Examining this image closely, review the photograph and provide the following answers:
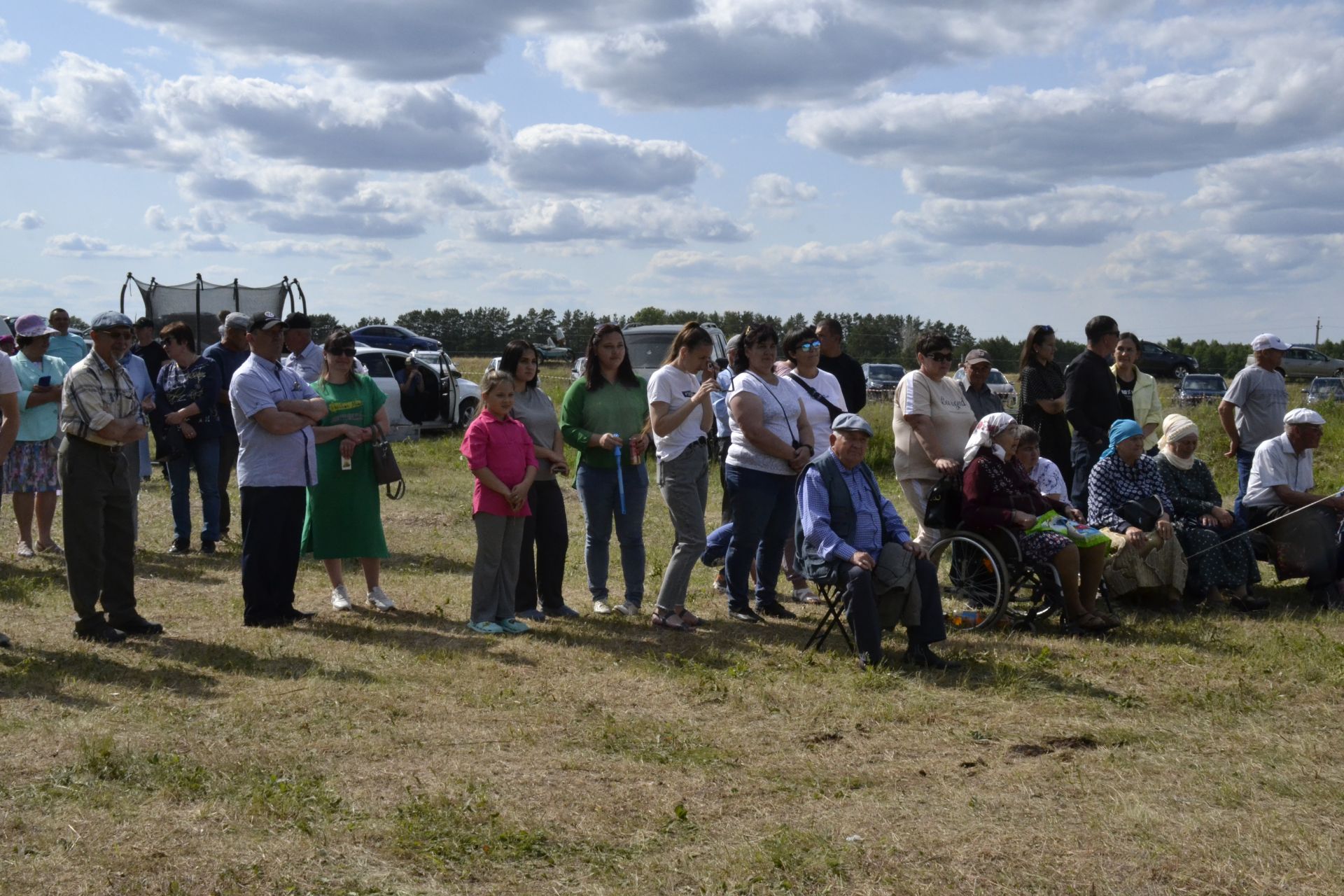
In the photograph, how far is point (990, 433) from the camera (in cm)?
757

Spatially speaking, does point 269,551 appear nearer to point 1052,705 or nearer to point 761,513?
point 761,513

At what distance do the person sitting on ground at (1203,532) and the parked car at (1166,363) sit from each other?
131 feet

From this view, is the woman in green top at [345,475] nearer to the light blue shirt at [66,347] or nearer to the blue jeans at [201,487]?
the blue jeans at [201,487]

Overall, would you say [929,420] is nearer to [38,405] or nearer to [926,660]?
[926,660]

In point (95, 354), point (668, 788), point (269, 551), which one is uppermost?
point (95, 354)

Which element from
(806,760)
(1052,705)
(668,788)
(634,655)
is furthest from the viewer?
(634,655)

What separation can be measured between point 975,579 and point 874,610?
139cm

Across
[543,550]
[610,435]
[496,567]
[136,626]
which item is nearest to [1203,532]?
[610,435]

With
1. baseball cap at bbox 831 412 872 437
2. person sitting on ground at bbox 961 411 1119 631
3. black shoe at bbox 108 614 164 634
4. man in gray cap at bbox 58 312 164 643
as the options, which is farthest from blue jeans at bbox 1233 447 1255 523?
man in gray cap at bbox 58 312 164 643

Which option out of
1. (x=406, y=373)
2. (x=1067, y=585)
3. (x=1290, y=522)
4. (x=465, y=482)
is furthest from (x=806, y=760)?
(x=406, y=373)

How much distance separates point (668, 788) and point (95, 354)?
399 cm

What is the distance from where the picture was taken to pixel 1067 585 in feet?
24.4

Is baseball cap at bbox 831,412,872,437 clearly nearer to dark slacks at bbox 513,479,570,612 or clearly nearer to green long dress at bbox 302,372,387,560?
dark slacks at bbox 513,479,570,612

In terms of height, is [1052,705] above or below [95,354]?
below
